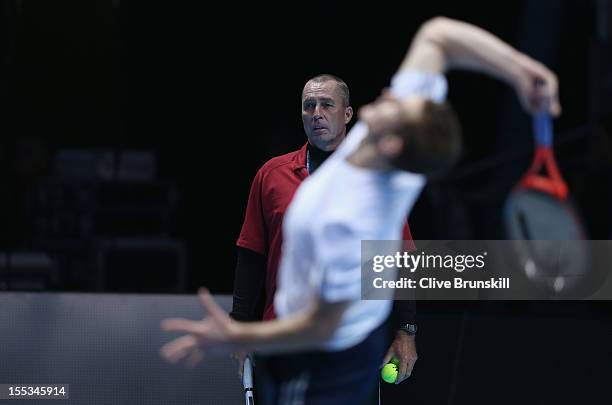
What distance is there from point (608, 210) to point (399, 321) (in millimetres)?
3529

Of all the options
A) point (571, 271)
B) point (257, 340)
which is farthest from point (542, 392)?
point (257, 340)

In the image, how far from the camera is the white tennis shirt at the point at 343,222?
2.98m

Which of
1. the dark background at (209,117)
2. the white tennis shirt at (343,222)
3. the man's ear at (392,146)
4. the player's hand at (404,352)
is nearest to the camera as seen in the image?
the man's ear at (392,146)

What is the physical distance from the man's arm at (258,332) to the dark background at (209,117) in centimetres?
350

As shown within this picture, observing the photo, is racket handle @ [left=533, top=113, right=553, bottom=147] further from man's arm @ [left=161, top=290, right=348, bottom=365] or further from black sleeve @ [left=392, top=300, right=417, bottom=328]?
black sleeve @ [left=392, top=300, right=417, bottom=328]

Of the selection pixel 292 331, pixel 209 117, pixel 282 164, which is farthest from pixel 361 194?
pixel 209 117

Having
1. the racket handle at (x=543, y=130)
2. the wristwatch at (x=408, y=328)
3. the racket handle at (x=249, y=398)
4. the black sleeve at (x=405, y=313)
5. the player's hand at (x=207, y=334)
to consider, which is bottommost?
the racket handle at (x=249, y=398)

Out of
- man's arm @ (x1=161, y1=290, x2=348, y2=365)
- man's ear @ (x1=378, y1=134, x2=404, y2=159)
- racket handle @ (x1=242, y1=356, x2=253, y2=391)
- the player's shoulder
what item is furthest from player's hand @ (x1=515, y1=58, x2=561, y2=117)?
racket handle @ (x1=242, y1=356, x2=253, y2=391)

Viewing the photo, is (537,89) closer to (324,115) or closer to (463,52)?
(463,52)

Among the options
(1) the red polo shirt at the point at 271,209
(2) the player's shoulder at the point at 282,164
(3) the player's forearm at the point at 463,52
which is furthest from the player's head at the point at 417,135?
(2) the player's shoulder at the point at 282,164

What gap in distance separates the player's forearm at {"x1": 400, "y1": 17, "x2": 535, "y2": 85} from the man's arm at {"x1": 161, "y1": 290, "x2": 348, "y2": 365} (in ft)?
2.00

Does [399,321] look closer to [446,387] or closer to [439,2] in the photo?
[446,387]

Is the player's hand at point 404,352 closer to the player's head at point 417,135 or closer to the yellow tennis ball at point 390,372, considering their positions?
the yellow tennis ball at point 390,372

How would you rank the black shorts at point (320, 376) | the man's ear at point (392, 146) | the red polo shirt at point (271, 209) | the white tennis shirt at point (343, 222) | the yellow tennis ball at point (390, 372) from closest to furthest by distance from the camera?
1. the man's ear at point (392, 146)
2. the white tennis shirt at point (343, 222)
3. the black shorts at point (320, 376)
4. the red polo shirt at point (271, 209)
5. the yellow tennis ball at point (390, 372)
